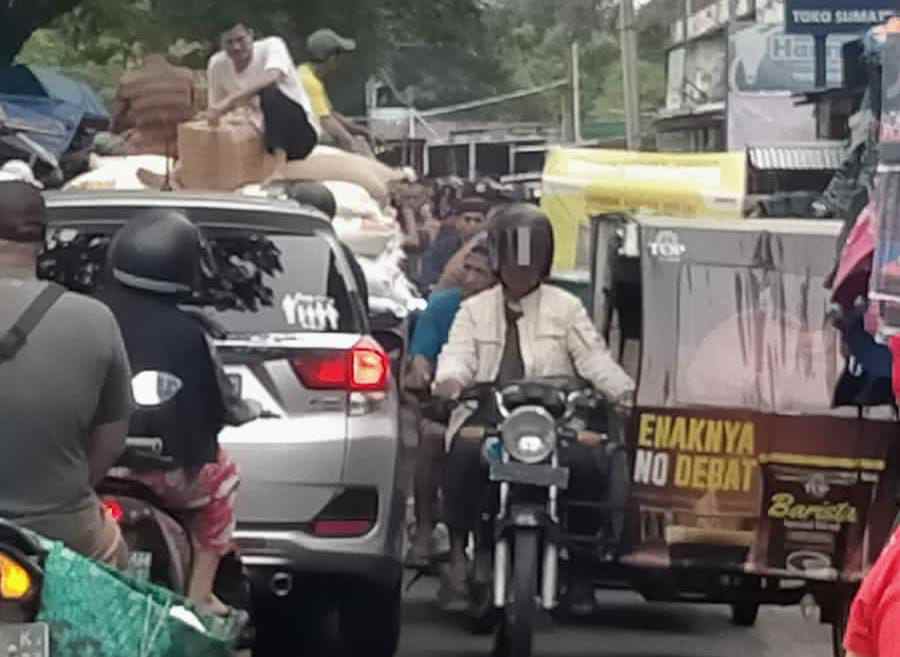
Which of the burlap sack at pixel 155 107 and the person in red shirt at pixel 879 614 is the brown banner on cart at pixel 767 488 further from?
the burlap sack at pixel 155 107

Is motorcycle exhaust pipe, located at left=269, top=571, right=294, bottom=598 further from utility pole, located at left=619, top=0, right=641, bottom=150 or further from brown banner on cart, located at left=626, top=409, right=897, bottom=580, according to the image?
utility pole, located at left=619, top=0, right=641, bottom=150

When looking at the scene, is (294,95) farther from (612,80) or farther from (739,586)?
(612,80)

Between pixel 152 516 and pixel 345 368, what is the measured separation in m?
2.03

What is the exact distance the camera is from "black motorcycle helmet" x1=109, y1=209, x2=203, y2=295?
24.5 feet

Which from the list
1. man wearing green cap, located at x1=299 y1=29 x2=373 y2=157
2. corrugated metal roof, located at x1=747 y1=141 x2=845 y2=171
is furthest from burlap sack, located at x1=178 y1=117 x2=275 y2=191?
corrugated metal roof, located at x1=747 y1=141 x2=845 y2=171

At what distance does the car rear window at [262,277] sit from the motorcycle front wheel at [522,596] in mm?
1009

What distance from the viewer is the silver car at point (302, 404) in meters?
9.17

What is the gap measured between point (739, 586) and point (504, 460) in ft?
3.61

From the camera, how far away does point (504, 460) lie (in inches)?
373

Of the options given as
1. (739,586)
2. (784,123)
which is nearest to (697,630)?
(739,586)

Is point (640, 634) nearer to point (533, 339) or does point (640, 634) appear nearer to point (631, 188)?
point (533, 339)

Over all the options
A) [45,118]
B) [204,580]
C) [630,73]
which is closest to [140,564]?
[204,580]

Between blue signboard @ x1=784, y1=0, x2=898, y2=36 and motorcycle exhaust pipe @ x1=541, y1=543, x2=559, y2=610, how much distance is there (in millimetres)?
6630

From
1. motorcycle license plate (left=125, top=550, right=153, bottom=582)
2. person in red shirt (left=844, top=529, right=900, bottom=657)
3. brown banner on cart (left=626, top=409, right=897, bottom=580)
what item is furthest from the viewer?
brown banner on cart (left=626, top=409, right=897, bottom=580)
